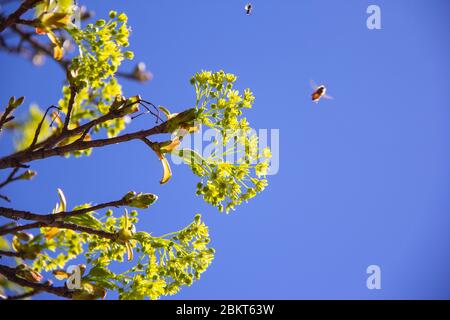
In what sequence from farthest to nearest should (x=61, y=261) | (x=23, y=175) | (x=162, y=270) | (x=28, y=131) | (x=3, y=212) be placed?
(x=28, y=131), (x=23, y=175), (x=61, y=261), (x=162, y=270), (x=3, y=212)

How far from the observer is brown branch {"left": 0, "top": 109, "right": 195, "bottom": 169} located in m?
2.56

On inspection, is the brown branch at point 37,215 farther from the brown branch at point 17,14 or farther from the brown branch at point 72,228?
the brown branch at point 17,14

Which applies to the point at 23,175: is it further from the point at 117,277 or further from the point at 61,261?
the point at 117,277

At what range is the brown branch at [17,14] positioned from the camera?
2496 mm

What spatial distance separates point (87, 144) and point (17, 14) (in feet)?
2.62

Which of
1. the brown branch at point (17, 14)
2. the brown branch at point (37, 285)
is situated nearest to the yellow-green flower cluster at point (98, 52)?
the brown branch at point (17, 14)

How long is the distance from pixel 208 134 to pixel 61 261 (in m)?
1.46

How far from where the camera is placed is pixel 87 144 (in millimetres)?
2564

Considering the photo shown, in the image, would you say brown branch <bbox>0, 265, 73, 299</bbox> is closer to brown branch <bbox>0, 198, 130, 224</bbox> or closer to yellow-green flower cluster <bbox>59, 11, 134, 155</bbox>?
brown branch <bbox>0, 198, 130, 224</bbox>

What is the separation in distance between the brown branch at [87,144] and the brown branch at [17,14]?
69 cm

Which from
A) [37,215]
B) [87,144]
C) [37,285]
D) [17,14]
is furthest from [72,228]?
[17,14]

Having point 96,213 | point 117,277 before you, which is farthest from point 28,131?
point 117,277

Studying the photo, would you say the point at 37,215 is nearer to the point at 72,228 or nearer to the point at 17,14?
the point at 72,228
